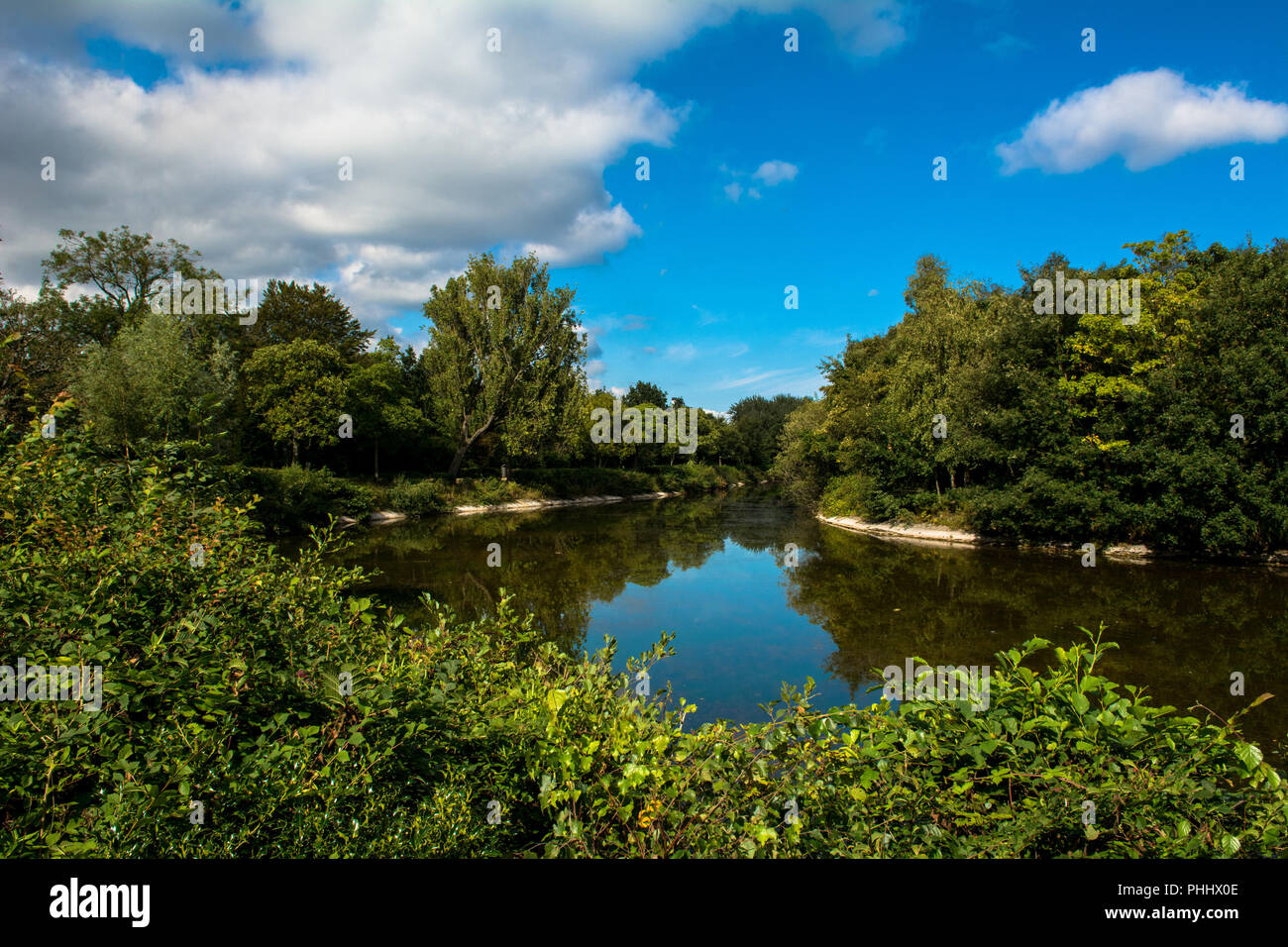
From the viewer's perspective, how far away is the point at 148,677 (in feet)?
8.43

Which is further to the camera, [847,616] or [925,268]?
[925,268]

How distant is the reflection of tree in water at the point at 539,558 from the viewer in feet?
50.7

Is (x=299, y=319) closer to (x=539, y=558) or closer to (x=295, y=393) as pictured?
(x=295, y=393)

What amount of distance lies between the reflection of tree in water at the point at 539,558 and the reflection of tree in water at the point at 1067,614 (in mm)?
5298

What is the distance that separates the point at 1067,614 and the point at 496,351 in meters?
35.3

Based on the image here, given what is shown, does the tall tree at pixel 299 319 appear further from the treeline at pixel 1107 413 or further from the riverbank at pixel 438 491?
the treeline at pixel 1107 413

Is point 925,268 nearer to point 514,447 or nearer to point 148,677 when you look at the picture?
point 514,447

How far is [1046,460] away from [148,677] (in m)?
27.4
